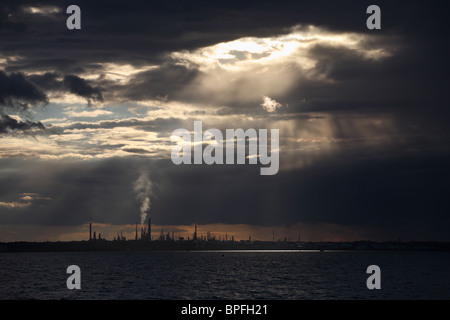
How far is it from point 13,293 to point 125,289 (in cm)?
2081

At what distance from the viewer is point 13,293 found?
95062mm

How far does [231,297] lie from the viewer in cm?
9169

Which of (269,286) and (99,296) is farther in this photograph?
(269,286)

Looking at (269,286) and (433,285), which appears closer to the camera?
(269,286)
